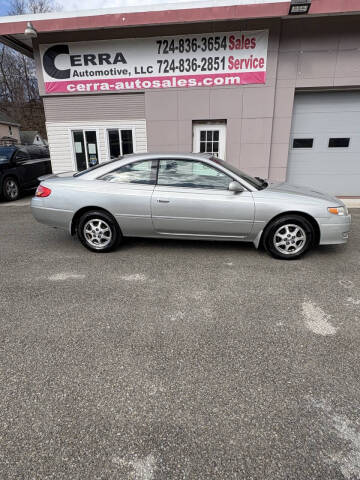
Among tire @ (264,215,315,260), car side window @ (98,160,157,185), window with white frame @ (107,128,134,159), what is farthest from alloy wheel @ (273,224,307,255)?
window with white frame @ (107,128,134,159)

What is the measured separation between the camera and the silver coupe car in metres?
4.03

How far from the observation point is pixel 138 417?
1.83m

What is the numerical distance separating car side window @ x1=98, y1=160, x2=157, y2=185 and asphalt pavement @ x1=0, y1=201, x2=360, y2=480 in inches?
52.0

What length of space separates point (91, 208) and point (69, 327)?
83.8 inches

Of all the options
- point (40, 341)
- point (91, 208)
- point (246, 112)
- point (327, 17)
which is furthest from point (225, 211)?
point (327, 17)

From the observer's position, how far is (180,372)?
2182 mm

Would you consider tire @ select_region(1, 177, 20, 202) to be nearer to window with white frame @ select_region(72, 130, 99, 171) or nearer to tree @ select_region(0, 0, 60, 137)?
window with white frame @ select_region(72, 130, 99, 171)

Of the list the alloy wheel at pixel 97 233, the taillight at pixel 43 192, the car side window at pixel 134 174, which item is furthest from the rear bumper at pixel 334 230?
the taillight at pixel 43 192

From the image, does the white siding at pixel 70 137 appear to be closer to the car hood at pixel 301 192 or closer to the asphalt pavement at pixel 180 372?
the car hood at pixel 301 192

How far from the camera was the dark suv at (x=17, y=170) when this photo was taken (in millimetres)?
8609

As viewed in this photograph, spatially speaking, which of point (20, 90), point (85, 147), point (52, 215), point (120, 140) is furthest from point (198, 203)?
point (20, 90)

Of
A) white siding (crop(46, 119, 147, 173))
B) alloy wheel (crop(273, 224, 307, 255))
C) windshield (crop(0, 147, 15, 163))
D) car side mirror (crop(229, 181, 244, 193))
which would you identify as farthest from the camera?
white siding (crop(46, 119, 147, 173))

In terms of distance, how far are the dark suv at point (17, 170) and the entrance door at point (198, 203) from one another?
6.54 meters

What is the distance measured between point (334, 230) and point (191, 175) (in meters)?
2.14
